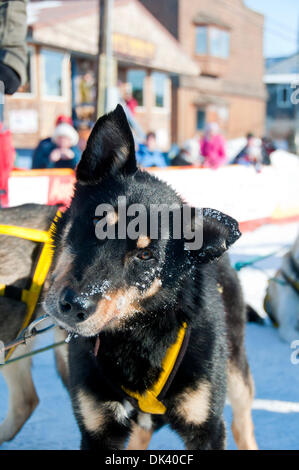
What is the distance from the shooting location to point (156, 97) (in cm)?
2239

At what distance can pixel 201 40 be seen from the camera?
2678 cm

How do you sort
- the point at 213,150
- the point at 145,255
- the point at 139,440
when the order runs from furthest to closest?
the point at 213,150
the point at 139,440
the point at 145,255

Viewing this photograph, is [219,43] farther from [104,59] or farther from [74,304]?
[74,304]

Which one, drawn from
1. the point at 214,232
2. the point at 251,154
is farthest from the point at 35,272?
the point at 251,154

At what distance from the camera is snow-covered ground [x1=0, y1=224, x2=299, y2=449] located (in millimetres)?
2588

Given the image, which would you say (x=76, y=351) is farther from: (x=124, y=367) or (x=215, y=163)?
(x=215, y=163)

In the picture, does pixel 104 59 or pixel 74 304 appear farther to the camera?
pixel 104 59

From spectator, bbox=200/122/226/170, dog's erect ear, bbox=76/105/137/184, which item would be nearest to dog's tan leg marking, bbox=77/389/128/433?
dog's erect ear, bbox=76/105/137/184

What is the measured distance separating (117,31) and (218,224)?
1872 centimetres

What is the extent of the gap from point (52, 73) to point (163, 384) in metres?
16.3

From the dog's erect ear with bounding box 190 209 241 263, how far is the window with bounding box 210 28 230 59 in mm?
27620

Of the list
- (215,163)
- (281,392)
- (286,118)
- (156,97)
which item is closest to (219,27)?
(156,97)

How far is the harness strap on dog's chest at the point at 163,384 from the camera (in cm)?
183
